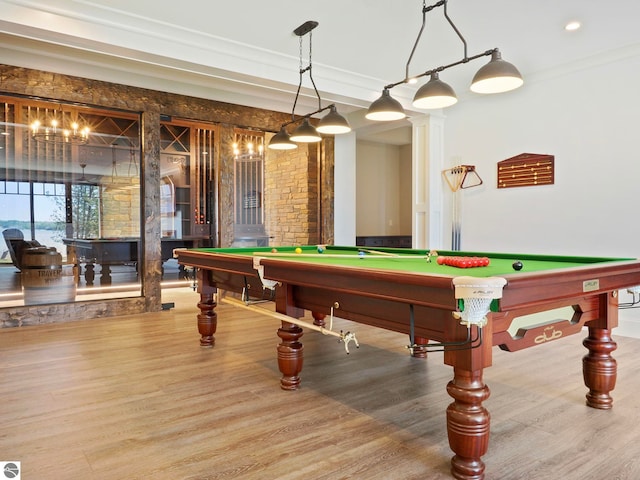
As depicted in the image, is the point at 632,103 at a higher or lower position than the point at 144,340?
higher

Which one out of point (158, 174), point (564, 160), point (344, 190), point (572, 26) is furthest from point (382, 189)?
point (572, 26)

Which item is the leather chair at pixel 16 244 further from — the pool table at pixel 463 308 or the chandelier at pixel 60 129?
the pool table at pixel 463 308

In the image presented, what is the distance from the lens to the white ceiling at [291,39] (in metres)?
3.63

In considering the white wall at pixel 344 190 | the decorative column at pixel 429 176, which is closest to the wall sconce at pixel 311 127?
the decorative column at pixel 429 176

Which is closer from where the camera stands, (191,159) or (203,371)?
(203,371)

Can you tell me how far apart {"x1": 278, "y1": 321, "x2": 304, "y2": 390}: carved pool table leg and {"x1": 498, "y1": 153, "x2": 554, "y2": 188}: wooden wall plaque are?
12.5ft

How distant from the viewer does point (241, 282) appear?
3.43m

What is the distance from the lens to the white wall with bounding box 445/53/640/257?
14.5 ft

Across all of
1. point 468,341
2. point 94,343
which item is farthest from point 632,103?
point 94,343

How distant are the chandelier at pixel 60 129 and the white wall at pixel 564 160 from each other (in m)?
4.79

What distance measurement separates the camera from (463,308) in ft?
5.27

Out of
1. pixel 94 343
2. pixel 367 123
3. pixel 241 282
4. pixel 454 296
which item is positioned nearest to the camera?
→ pixel 454 296

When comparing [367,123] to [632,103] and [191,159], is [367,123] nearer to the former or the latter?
[191,159]

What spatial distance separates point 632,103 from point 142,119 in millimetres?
5367
